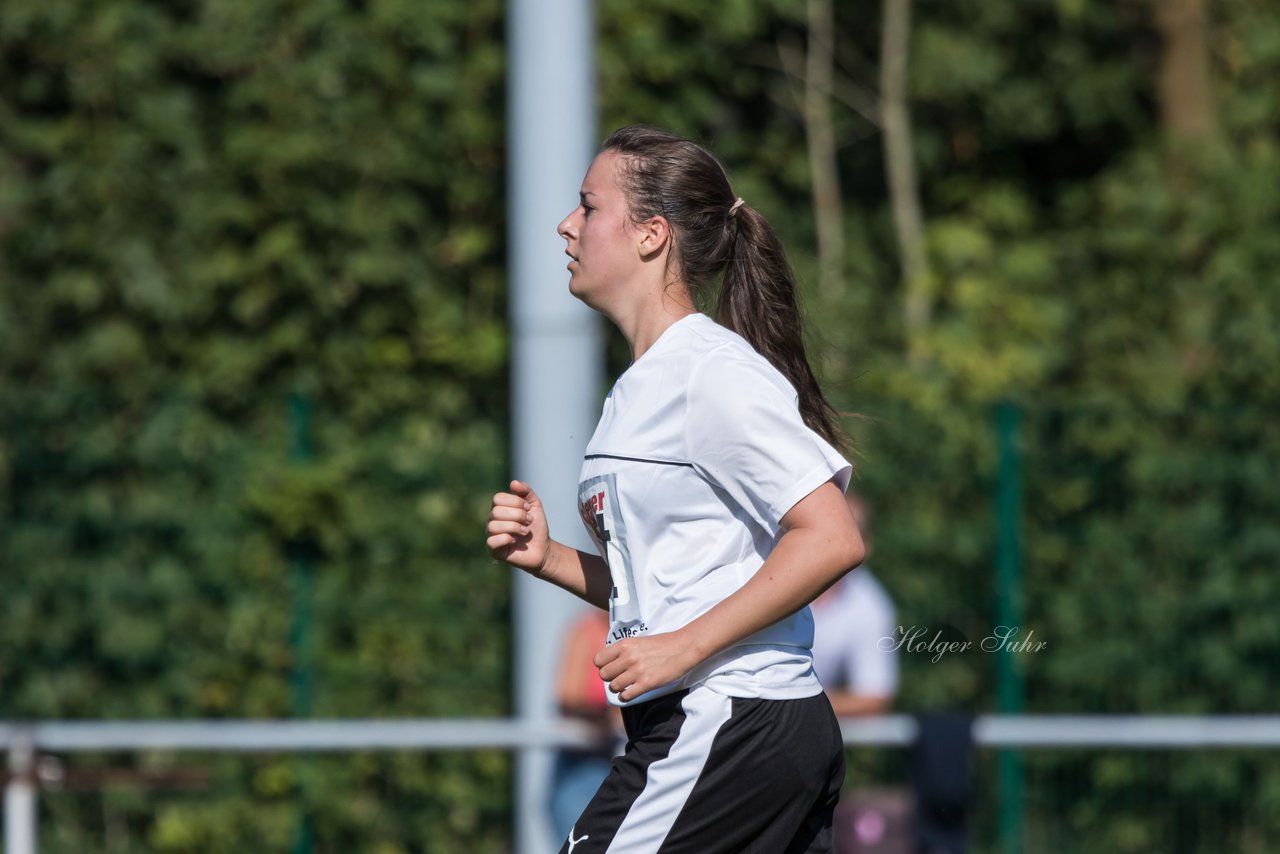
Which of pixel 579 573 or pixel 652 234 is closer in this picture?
pixel 652 234

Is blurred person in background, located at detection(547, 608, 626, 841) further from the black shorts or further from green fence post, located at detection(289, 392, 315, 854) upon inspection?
the black shorts

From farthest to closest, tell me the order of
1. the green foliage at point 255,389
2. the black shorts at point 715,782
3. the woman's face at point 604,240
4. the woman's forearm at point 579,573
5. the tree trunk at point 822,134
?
the tree trunk at point 822,134 < the green foliage at point 255,389 < the woman's forearm at point 579,573 < the woman's face at point 604,240 < the black shorts at point 715,782

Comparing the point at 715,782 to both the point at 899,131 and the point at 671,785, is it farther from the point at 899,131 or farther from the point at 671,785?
the point at 899,131

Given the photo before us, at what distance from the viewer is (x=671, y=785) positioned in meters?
2.35

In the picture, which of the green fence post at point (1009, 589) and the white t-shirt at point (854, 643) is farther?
the green fence post at point (1009, 589)

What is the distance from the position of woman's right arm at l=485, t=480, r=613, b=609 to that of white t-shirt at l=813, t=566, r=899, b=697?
8.48 feet

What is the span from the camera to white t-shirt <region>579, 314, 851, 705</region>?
7.68 ft

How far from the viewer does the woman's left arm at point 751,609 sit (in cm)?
225

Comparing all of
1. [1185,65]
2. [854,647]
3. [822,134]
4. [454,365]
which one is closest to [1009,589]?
[854,647]

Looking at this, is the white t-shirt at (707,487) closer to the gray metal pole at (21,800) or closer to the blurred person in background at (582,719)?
the blurred person in background at (582,719)

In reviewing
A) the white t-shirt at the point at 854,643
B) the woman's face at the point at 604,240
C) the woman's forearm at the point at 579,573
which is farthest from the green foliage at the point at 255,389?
the woman's face at the point at 604,240

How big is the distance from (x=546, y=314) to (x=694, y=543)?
9.79ft

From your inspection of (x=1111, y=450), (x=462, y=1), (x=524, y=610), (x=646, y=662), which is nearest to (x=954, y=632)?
(x=1111, y=450)

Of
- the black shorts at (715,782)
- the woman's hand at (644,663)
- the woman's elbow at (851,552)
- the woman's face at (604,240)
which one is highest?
the woman's face at (604,240)
